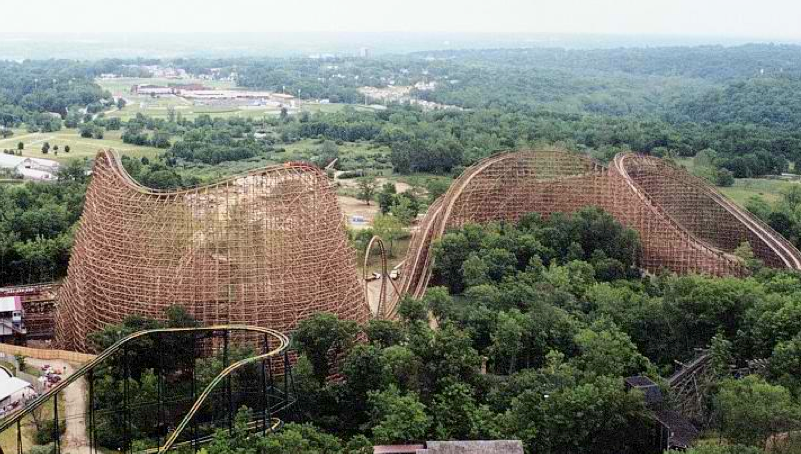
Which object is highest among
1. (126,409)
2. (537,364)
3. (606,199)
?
(606,199)

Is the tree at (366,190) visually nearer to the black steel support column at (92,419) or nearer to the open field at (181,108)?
the black steel support column at (92,419)

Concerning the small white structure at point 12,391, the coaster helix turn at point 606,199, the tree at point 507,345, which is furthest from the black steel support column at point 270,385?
the coaster helix turn at point 606,199

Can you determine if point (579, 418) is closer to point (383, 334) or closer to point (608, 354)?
point (608, 354)

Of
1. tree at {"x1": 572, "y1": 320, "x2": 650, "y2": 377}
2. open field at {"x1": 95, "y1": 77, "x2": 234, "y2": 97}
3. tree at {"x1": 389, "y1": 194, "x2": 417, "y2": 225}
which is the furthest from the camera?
open field at {"x1": 95, "y1": 77, "x2": 234, "y2": 97}

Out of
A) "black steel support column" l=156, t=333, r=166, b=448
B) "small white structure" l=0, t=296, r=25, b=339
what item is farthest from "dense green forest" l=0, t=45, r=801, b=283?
"black steel support column" l=156, t=333, r=166, b=448

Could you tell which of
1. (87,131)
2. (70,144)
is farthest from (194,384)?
(87,131)

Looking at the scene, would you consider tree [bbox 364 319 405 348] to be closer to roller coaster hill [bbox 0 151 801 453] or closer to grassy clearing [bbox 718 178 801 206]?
roller coaster hill [bbox 0 151 801 453]
